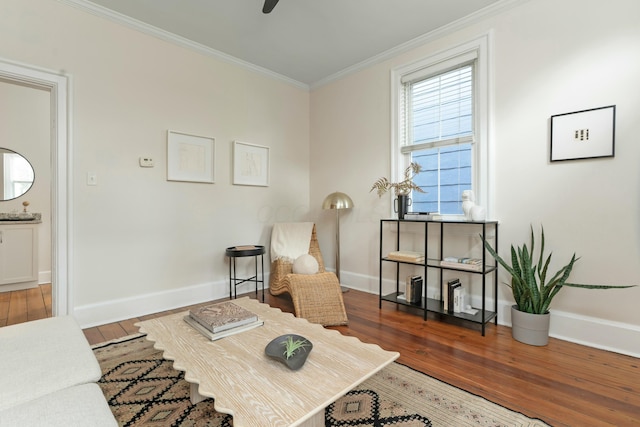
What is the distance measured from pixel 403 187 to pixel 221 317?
2.21 metres

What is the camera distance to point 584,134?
2.23 m

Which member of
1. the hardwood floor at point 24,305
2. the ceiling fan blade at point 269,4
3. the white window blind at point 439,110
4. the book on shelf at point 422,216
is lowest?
the hardwood floor at point 24,305

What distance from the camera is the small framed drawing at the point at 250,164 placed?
3555 mm

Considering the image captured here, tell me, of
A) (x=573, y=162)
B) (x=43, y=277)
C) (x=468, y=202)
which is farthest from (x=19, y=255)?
(x=573, y=162)

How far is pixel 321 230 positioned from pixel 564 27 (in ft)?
10.2

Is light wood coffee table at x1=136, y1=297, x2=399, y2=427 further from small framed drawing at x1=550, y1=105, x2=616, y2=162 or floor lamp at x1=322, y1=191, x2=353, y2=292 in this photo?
small framed drawing at x1=550, y1=105, x2=616, y2=162

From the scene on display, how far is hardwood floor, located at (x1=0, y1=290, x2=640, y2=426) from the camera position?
1.53 meters

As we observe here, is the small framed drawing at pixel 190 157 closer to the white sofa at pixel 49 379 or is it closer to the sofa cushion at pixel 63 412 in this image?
the white sofa at pixel 49 379

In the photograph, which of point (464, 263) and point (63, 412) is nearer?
point (63, 412)

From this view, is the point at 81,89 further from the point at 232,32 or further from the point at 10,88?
the point at 10,88

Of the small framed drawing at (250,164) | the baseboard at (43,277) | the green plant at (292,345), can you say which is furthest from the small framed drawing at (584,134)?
the baseboard at (43,277)

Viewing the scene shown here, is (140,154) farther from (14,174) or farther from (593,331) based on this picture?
(593,331)

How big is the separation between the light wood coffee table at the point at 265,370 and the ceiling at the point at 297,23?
258 cm

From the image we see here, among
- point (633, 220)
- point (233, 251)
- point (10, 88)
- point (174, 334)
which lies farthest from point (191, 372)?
point (10, 88)
